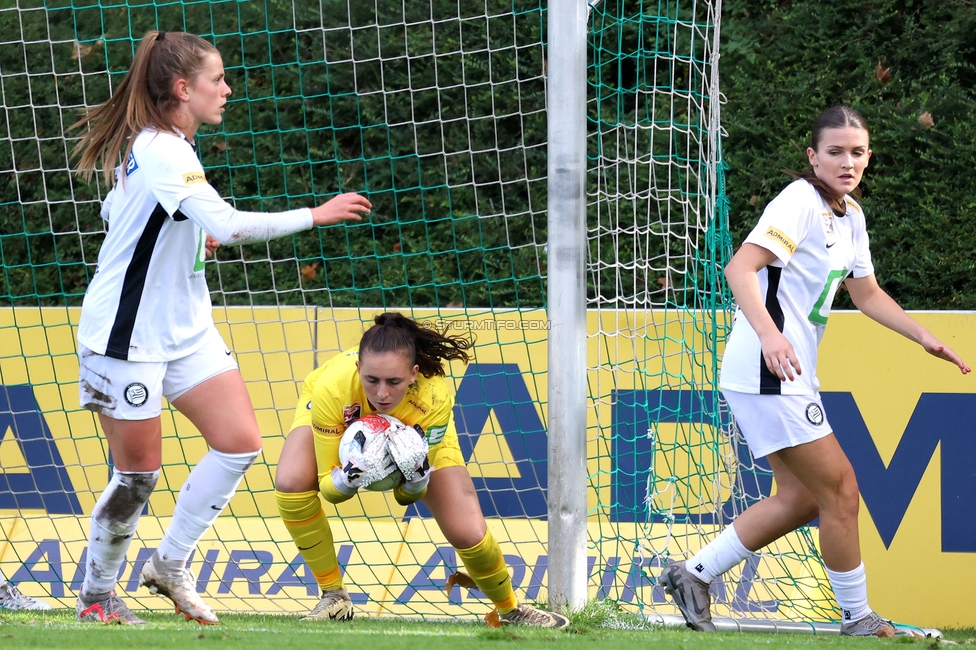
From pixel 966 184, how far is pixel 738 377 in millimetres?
3389

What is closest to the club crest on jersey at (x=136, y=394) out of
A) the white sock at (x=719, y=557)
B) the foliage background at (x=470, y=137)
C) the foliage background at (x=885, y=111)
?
the white sock at (x=719, y=557)

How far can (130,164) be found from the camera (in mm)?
3180

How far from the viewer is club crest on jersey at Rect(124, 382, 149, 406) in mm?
3203

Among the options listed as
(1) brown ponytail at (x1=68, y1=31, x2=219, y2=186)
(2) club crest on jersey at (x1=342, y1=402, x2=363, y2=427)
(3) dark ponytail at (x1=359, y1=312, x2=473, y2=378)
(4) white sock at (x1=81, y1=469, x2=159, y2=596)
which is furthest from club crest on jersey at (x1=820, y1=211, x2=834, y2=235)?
(4) white sock at (x1=81, y1=469, x2=159, y2=596)

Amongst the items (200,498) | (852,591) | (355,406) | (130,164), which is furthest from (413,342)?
(852,591)

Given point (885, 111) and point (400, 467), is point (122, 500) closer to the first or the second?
point (400, 467)

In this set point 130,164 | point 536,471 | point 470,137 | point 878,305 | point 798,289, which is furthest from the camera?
point 470,137

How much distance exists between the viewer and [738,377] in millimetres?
3418

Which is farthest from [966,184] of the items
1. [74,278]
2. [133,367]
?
[74,278]

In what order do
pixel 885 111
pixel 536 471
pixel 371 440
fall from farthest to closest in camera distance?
pixel 885 111 → pixel 536 471 → pixel 371 440

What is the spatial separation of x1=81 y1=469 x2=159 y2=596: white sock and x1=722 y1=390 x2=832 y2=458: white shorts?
1853 mm

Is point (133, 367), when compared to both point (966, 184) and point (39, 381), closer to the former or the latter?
point (39, 381)

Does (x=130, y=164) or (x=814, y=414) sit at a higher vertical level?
(x=130, y=164)

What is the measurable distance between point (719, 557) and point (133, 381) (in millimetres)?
1974
